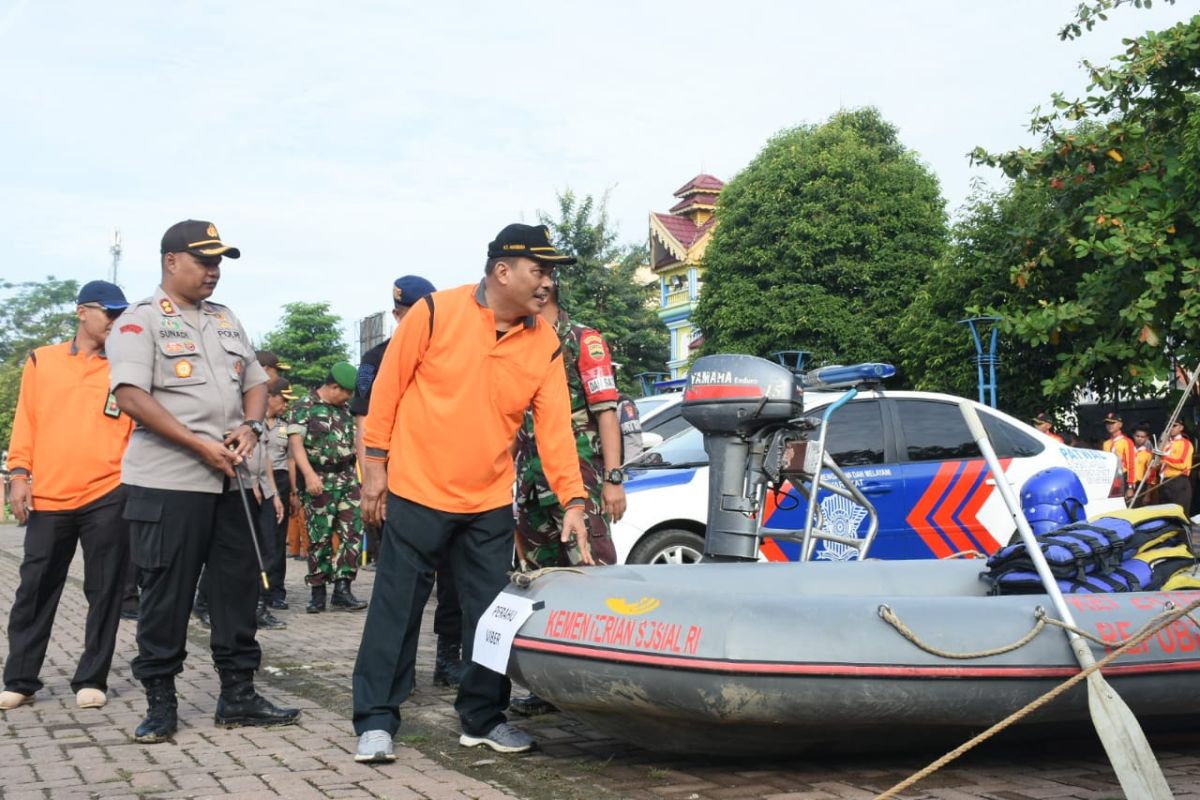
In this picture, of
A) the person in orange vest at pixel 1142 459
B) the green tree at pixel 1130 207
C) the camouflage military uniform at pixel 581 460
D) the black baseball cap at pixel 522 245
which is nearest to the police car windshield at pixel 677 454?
the camouflage military uniform at pixel 581 460

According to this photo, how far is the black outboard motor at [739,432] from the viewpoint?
6.79m

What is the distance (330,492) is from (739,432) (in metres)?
4.44

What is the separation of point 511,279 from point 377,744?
174cm

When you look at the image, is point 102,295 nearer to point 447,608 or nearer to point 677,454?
point 447,608

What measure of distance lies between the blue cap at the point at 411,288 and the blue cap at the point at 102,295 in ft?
4.31

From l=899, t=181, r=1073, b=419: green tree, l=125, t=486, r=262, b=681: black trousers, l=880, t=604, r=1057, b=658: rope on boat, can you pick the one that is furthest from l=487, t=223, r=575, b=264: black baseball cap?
l=899, t=181, r=1073, b=419: green tree

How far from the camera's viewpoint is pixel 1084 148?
53.8 ft

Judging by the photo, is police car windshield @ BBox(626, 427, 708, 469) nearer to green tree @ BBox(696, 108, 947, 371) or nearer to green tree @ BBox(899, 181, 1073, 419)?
green tree @ BBox(899, 181, 1073, 419)

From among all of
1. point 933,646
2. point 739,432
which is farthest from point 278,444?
point 933,646

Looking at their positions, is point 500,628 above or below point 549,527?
below

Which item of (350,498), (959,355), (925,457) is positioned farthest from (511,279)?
(959,355)

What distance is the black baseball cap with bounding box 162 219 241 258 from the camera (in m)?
5.43

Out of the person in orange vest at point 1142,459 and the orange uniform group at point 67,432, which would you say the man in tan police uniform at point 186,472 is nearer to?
the orange uniform group at point 67,432

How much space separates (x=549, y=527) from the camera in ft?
19.2
